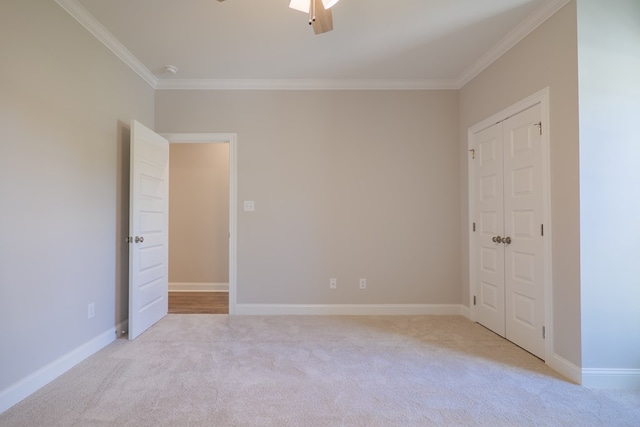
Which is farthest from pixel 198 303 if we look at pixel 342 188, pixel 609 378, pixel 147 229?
pixel 609 378

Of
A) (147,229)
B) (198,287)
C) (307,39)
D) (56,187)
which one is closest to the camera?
(56,187)

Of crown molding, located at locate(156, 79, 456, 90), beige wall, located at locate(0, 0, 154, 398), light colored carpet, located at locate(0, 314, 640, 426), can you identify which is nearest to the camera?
light colored carpet, located at locate(0, 314, 640, 426)

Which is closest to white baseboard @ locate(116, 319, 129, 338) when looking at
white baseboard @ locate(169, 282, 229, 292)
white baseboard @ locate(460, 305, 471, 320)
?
white baseboard @ locate(169, 282, 229, 292)

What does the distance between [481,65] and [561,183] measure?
5.23 ft

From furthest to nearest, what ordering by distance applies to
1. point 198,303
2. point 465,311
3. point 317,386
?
point 198,303 < point 465,311 < point 317,386

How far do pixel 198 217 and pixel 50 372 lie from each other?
2880 mm

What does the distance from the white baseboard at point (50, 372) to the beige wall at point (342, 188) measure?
56.2 inches

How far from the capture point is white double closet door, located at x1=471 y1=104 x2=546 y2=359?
236 centimetres

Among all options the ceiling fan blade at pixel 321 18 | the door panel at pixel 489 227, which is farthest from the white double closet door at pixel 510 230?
the ceiling fan blade at pixel 321 18

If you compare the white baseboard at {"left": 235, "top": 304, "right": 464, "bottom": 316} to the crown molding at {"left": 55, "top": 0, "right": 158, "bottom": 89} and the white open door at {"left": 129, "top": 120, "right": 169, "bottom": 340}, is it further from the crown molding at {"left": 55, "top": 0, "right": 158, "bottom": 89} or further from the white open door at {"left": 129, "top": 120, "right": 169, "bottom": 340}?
the crown molding at {"left": 55, "top": 0, "right": 158, "bottom": 89}

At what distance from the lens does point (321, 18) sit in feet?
5.91

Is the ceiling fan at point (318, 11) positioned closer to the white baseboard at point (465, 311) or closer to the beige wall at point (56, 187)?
the beige wall at point (56, 187)

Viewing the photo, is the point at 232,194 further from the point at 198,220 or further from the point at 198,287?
the point at 198,287

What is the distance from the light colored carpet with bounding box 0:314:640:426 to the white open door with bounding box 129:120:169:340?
328 millimetres
